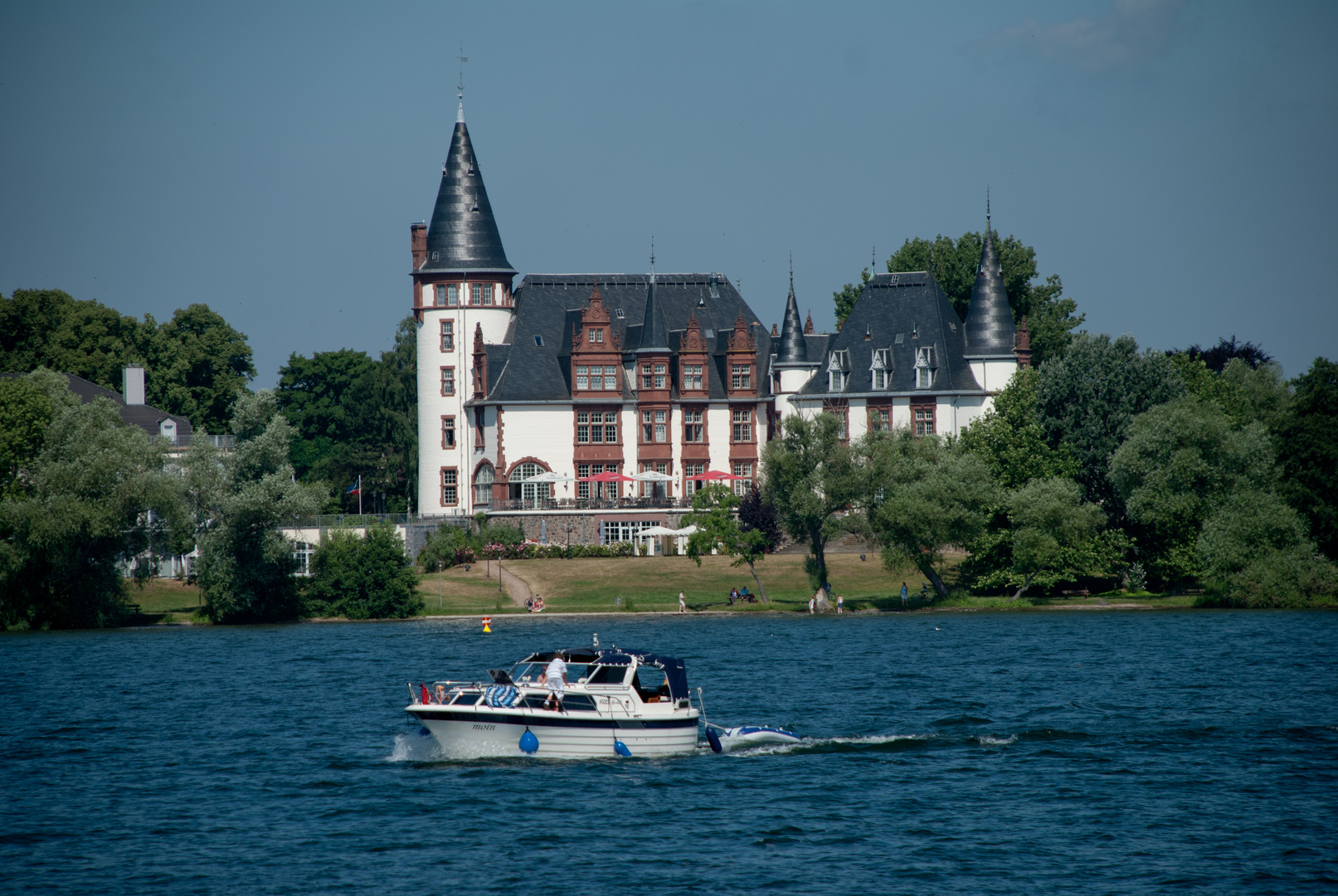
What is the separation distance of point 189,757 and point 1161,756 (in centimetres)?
2290

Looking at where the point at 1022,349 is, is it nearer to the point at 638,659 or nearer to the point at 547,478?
the point at 547,478

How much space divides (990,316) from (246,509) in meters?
48.2

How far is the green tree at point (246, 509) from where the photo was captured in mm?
69062

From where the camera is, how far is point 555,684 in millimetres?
33375

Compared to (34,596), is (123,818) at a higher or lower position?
lower

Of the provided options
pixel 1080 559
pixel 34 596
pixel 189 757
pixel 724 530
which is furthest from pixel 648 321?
pixel 189 757

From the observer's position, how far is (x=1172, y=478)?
2749 inches

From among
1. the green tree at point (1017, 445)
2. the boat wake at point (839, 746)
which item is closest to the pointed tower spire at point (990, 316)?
the green tree at point (1017, 445)

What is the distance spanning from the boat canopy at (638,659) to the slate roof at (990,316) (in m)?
63.7

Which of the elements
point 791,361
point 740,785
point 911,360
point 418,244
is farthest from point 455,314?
point 740,785

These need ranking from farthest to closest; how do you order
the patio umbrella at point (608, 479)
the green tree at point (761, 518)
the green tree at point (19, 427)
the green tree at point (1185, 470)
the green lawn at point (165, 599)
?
the patio umbrella at point (608, 479), the green tree at point (761, 518), the green lawn at point (165, 599), the green tree at point (1185, 470), the green tree at point (19, 427)

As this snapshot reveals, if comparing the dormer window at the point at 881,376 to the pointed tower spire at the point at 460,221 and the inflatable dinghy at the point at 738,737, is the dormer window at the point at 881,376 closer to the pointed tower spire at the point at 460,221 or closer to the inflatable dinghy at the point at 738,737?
the pointed tower spire at the point at 460,221

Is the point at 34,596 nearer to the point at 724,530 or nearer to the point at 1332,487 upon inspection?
the point at 724,530

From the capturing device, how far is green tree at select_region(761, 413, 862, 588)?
71812mm
